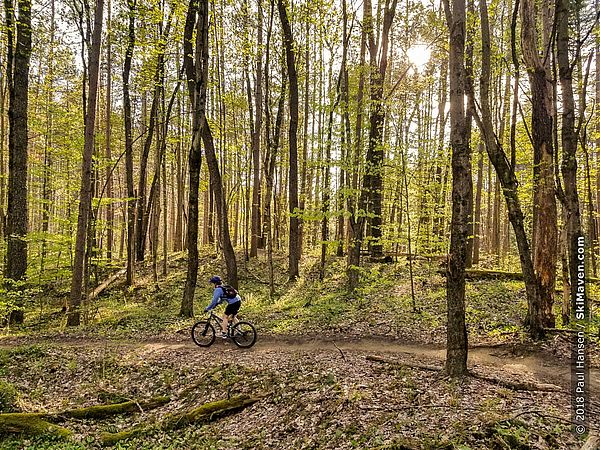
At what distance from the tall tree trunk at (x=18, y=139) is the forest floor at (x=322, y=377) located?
112 inches

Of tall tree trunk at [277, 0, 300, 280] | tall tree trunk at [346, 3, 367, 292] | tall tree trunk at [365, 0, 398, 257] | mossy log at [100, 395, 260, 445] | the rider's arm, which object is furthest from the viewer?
tall tree trunk at [277, 0, 300, 280]

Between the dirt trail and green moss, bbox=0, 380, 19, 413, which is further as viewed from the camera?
the dirt trail

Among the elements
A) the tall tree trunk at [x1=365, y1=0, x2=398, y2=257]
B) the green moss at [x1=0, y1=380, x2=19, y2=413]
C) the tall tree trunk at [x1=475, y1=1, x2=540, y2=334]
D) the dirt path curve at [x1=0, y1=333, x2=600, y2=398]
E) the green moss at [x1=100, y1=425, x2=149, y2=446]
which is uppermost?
the tall tree trunk at [x1=365, y1=0, x2=398, y2=257]

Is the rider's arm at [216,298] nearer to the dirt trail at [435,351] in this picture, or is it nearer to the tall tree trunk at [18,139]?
the dirt trail at [435,351]

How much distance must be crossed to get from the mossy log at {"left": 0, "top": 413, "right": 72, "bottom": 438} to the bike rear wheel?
416 cm

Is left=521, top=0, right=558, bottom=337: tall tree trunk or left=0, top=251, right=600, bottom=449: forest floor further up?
left=521, top=0, right=558, bottom=337: tall tree trunk

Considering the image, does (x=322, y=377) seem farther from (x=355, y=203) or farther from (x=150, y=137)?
(x=150, y=137)

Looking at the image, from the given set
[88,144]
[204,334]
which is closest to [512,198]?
[204,334]

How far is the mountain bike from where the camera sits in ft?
35.1

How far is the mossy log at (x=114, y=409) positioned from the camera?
7625 mm

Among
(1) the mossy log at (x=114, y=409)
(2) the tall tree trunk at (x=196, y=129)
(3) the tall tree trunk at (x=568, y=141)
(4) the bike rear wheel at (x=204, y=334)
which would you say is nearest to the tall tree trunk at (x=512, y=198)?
(3) the tall tree trunk at (x=568, y=141)

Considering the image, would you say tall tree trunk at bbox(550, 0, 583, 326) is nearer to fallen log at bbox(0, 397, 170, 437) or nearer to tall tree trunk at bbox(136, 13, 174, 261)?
fallen log at bbox(0, 397, 170, 437)

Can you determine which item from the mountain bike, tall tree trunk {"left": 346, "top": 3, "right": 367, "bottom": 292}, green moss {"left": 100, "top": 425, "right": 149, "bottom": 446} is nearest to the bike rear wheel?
the mountain bike

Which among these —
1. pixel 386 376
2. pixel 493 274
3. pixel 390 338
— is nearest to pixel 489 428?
pixel 386 376
